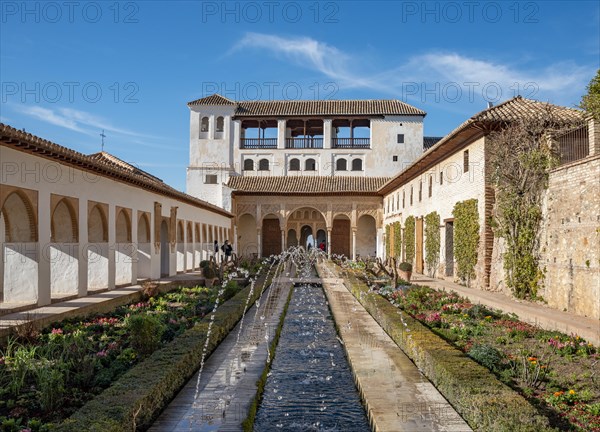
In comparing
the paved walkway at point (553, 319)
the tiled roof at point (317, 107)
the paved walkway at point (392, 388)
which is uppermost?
the tiled roof at point (317, 107)

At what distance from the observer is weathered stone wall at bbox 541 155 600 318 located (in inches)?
433

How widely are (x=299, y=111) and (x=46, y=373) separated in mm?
35505

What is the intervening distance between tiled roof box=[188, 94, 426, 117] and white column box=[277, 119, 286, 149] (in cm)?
58

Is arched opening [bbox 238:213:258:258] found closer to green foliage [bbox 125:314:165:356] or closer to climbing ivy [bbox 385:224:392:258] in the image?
climbing ivy [bbox 385:224:392:258]

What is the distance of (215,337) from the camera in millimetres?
8547

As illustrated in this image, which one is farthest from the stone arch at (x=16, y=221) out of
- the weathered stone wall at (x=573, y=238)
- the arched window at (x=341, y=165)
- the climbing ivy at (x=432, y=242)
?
the arched window at (x=341, y=165)

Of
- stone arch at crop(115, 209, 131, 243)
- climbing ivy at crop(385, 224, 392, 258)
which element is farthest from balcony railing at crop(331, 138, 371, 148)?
stone arch at crop(115, 209, 131, 243)

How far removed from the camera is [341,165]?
1602 inches

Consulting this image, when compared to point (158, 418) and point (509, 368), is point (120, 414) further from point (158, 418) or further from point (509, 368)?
point (509, 368)

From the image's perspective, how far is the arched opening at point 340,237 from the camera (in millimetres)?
41656

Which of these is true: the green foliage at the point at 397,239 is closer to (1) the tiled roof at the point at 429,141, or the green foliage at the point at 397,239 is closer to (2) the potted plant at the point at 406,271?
(2) the potted plant at the point at 406,271

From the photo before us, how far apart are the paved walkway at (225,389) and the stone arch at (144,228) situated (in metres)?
9.57

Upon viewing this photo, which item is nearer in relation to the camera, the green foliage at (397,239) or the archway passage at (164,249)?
the archway passage at (164,249)

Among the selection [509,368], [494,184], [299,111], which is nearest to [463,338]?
[509,368]
